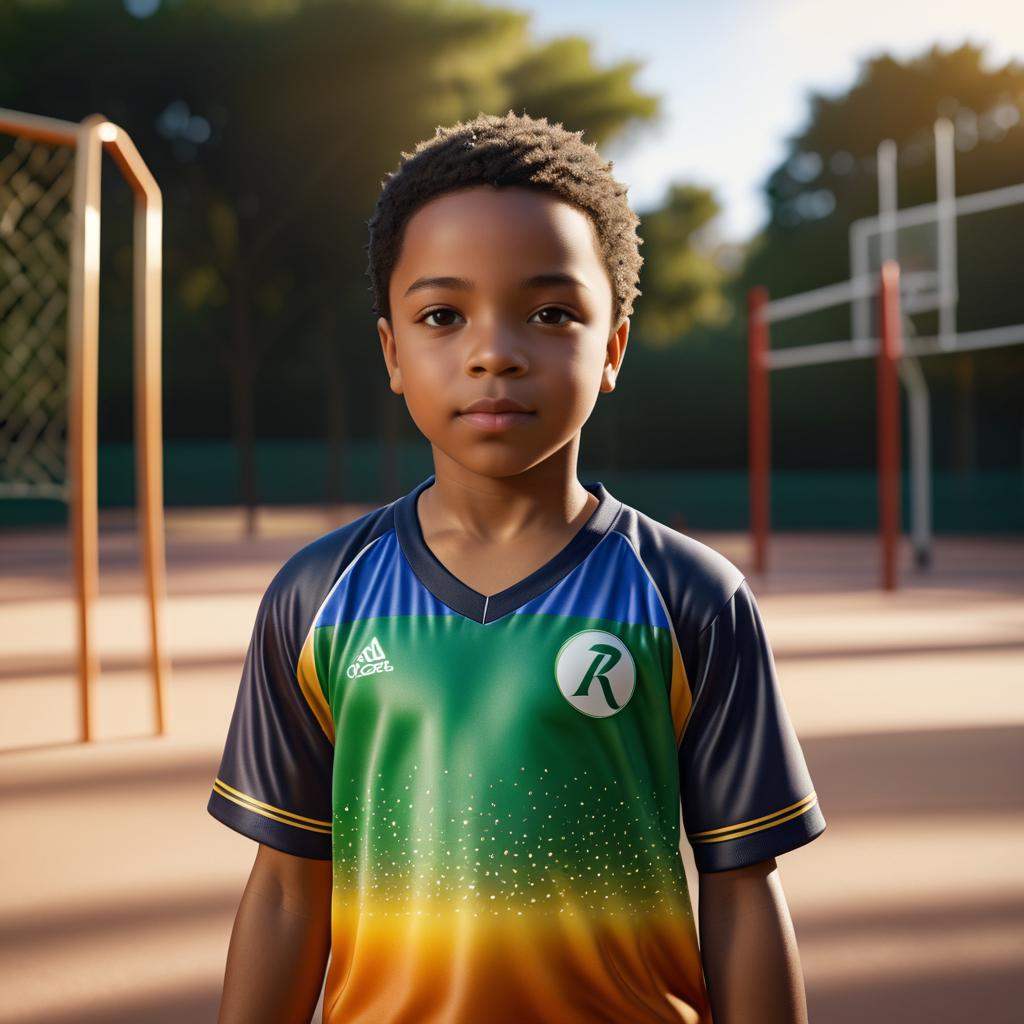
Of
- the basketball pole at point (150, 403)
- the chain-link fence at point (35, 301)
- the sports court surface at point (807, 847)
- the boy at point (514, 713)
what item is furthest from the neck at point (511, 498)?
the chain-link fence at point (35, 301)

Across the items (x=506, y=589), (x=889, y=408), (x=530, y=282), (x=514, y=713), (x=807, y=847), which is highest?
(x=889, y=408)

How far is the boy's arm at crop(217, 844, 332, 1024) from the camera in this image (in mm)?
1094

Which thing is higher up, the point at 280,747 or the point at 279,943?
the point at 280,747

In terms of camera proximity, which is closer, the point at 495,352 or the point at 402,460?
the point at 495,352

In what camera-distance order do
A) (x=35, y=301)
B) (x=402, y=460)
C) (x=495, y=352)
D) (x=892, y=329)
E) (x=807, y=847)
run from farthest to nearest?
(x=402, y=460) → (x=35, y=301) → (x=892, y=329) → (x=807, y=847) → (x=495, y=352)

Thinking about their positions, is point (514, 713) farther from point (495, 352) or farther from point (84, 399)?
point (84, 399)

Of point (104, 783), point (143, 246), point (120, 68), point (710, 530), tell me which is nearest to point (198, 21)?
point (120, 68)

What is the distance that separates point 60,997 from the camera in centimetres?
212

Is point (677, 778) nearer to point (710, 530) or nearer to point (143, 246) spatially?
point (143, 246)

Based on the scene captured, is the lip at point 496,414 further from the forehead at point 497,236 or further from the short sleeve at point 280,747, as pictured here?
the short sleeve at point 280,747

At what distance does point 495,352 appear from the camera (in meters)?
1.02

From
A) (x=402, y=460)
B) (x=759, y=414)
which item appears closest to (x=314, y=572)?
(x=759, y=414)

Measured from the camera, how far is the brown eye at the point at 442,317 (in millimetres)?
1070

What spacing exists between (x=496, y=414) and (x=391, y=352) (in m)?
0.19
